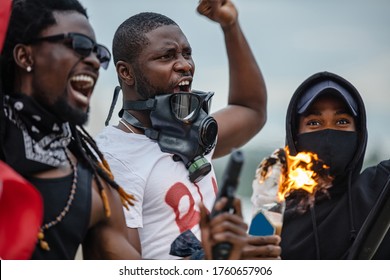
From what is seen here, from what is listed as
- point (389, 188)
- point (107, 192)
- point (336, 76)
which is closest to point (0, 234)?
point (107, 192)

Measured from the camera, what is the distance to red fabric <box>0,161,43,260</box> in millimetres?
3766

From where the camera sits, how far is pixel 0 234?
3.83m

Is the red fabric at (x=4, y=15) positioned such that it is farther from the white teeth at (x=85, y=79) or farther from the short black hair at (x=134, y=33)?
the short black hair at (x=134, y=33)

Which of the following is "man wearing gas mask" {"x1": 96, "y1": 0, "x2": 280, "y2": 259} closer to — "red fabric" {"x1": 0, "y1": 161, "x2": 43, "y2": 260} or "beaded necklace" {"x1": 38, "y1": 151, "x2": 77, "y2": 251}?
"beaded necklace" {"x1": 38, "y1": 151, "x2": 77, "y2": 251}

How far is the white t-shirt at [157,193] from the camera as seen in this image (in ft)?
15.6

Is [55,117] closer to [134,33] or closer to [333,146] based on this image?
[134,33]

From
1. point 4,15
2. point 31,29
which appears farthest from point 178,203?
point 4,15

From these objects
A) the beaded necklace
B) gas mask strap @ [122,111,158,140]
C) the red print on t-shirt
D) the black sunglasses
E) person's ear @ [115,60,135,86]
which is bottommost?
the red print on t-shirt

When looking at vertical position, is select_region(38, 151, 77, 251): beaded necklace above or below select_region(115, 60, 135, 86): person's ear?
below

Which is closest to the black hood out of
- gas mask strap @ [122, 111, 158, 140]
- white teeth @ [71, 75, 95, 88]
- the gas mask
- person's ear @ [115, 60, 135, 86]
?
the gas mask

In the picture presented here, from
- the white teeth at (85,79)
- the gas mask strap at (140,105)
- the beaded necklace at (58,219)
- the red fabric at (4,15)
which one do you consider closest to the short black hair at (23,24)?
the red fabric at (4,15)

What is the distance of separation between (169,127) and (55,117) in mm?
1035
